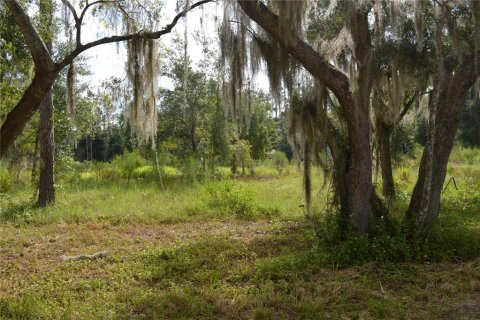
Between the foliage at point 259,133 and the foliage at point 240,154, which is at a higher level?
the foliage at point 259,133

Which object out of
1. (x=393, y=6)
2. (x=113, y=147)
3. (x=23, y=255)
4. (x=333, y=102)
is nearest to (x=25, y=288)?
(x=23, y=255)

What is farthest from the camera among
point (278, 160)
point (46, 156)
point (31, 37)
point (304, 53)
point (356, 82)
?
point (278, 160)

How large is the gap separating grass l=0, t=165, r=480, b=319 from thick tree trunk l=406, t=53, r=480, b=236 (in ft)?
1.18

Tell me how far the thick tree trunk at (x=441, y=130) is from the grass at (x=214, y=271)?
36cm

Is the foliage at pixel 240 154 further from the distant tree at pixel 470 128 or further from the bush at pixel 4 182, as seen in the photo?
the distant tree at pixel 470 128

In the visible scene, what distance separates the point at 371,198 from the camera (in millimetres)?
6074

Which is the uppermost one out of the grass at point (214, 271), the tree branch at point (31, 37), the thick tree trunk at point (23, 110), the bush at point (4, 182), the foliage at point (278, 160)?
the tree branch at point (31, 37)

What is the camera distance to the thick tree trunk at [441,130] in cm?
575

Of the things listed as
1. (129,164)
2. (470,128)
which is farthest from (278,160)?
(470,128)

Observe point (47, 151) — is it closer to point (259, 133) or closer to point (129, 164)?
point (129, 164)

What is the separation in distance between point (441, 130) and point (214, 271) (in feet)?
11.5

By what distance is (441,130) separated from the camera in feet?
19.0

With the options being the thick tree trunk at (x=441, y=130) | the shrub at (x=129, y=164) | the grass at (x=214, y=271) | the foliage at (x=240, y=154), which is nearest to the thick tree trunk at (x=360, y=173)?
the grass at (x=214, y=271)

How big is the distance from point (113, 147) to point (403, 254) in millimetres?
43046
